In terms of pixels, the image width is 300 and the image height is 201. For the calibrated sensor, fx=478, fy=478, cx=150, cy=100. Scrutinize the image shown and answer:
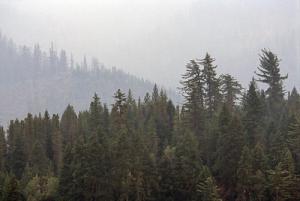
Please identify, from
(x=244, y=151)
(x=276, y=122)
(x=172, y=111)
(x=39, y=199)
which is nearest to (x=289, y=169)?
(x=244, y=151)

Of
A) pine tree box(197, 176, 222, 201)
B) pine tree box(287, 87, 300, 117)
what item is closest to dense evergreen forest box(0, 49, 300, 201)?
pine tree box(197, 176, 222, 201)

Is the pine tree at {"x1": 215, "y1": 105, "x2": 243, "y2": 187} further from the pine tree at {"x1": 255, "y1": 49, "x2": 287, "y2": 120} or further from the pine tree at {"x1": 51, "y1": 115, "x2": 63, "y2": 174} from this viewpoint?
the pine tree at {"x1": 51, "y1": 115, "x2": 63, "y2": 174}

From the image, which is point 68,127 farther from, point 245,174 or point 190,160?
point 245,174

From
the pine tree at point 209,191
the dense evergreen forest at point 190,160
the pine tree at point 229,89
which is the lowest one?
the pine tree at point 209,191

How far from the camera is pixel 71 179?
214 ft

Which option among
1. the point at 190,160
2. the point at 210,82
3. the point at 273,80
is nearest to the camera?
the point at 190,160

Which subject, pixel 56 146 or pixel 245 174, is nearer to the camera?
pixel 245 174

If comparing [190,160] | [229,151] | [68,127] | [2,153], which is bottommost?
[190,160]

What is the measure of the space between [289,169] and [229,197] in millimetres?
10603

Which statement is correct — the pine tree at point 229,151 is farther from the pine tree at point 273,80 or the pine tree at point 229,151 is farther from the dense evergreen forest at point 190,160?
the pine tree at point 273,80

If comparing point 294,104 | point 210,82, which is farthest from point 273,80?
point 210,82

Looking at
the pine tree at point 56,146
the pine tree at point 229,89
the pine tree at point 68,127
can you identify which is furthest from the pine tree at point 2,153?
the pine tree at point 229,89

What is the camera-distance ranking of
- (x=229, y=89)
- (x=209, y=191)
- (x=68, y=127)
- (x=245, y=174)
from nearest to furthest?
1. (x=209, y=191)
2. (x=245, y=174)
3. (x=229, y=89)
4. (x=68, y=127)

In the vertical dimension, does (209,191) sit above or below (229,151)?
below
